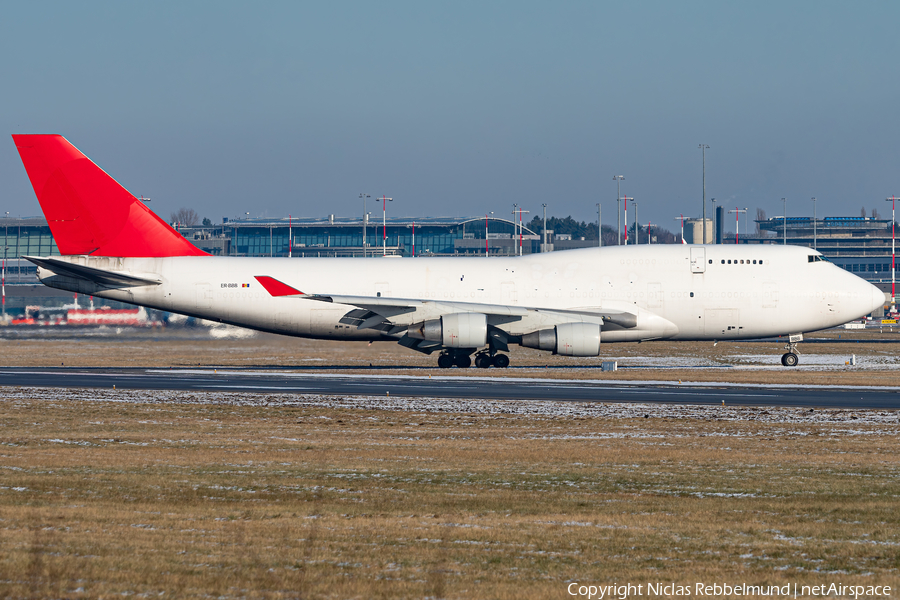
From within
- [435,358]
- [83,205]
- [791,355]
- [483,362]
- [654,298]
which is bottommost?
[435,358]

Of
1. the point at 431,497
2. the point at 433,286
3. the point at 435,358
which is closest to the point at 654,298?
the point at 433,286

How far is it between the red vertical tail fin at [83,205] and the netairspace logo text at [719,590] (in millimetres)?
37225

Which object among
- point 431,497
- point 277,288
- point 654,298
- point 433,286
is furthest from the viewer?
point 433,286

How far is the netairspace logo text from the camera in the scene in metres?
8.27

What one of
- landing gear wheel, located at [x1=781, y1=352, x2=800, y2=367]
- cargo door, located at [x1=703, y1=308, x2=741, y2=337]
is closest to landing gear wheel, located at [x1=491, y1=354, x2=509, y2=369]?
cargo door, located at [x1=703, y1=308, x2=741, y2=337]

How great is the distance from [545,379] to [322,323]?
11104mm

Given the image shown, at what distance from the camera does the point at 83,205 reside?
137 ft

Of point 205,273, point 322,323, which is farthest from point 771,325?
point 205,273

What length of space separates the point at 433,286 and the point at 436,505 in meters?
30.3

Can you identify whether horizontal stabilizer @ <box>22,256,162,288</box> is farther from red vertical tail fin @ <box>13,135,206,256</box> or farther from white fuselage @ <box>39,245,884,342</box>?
red vertical tail fin @ <box>13,135,206,256</box>

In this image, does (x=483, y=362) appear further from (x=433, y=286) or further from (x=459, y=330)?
(x=433, y=286)

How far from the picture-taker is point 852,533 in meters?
10.8

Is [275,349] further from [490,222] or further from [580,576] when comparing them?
[490,222]

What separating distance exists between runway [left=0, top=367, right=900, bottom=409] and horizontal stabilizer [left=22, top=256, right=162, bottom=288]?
389cm
